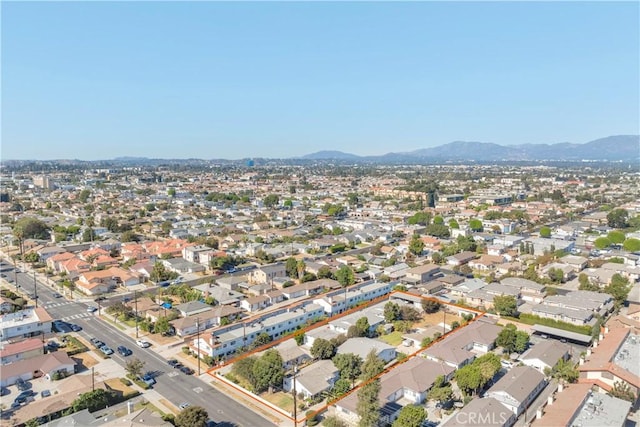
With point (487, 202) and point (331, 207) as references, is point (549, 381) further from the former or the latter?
point (487, 202)

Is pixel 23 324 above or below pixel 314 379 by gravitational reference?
above

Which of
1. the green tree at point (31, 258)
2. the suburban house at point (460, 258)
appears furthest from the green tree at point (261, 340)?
the green tree at point (31, 258)

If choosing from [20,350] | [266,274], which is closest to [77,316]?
[20,350]

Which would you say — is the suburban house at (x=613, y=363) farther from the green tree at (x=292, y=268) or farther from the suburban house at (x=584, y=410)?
the green tree at (x=292, y=268)

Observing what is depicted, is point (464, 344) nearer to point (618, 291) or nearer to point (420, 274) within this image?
point (420, 274)

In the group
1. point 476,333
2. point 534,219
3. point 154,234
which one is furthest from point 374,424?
point 534,219

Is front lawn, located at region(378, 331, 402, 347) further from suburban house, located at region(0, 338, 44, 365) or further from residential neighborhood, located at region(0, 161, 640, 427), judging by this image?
suburban house, located at region(0, 338, 44, 365)
